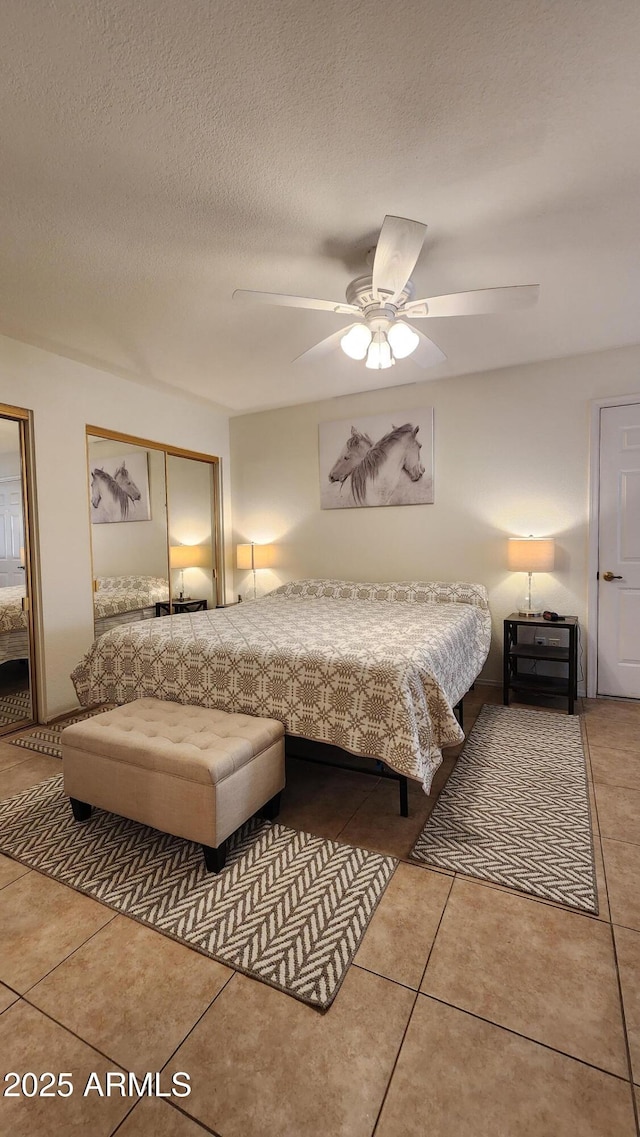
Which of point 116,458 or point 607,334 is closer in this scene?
point 607,334

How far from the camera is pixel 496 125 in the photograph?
161cm

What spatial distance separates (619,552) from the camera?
3.64m

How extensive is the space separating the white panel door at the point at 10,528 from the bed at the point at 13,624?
8 cm

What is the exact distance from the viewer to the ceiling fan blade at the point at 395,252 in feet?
5.55

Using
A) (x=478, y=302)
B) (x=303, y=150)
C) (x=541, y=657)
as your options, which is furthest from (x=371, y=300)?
(x=541, y=657)

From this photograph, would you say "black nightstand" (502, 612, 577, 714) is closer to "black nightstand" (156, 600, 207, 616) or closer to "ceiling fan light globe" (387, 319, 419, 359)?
"ceiling fan light globe" (387, 319, 419, 359)

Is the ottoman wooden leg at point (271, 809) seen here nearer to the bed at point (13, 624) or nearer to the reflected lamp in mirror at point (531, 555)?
the bed at point (13, 624)

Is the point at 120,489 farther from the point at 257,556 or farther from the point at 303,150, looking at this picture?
the point at 303,150

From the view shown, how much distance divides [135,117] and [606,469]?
11.6 feet

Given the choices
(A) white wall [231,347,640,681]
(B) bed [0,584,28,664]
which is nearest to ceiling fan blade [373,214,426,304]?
(A) white wall [231,347,640,681]

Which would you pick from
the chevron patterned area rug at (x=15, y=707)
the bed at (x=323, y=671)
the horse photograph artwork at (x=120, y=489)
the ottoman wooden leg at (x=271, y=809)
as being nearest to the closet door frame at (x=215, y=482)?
the horse photograph artwork at (x=120, y=489)

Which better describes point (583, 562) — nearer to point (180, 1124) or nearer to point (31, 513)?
point (180, 1124)

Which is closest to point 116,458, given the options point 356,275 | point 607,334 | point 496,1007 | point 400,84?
point 356,275

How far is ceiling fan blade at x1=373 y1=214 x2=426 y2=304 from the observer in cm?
169
